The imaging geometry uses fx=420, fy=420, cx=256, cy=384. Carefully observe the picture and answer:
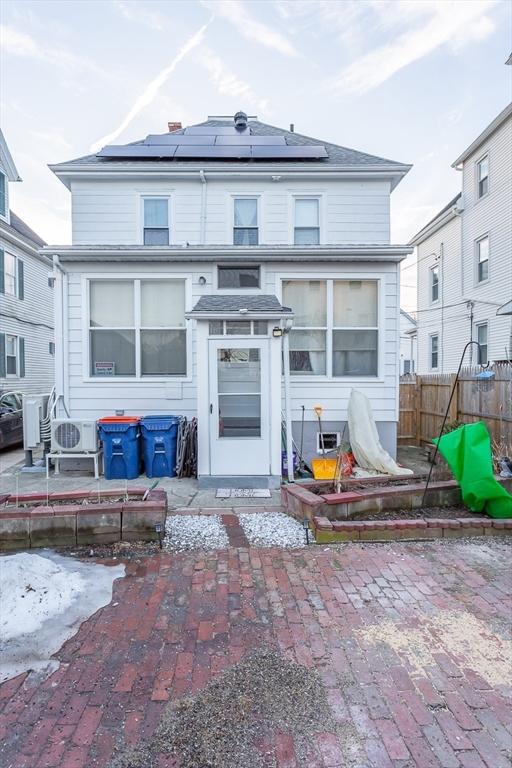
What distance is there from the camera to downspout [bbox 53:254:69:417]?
731 centimetres

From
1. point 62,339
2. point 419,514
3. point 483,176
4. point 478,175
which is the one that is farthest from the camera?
point 478,175

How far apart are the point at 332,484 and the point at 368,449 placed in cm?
173

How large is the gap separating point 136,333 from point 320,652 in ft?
20.2

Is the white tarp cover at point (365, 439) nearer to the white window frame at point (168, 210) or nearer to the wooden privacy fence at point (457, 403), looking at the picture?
the wooden privacy fence at point (457, 403)

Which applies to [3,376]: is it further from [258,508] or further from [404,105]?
[404,105]

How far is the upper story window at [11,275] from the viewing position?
14.5m

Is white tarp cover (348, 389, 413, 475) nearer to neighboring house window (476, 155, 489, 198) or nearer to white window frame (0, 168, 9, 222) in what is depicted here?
neighboring house window (476, 155, 489, 198)

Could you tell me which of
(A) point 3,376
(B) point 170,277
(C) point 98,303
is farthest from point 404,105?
(A) point 3,376

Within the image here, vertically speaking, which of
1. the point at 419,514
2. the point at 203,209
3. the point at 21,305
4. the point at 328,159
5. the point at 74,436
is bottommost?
the point at 419,514

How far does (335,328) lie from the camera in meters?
7.58

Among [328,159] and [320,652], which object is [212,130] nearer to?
[328,159]

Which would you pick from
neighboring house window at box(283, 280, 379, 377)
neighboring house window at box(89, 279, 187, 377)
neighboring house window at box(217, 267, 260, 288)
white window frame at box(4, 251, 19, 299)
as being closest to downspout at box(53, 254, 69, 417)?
neighboring house window at box(89, 279, 187, 377)

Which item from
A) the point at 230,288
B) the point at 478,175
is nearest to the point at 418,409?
the point at 230,288

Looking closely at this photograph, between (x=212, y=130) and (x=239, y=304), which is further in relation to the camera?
(x=212, y=130)
